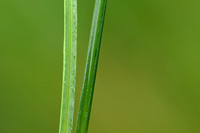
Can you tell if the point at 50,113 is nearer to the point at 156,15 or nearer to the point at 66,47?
the point at 156,15

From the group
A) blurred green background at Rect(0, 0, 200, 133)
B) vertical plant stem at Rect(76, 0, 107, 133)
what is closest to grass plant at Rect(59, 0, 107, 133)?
vertical plant stem at Rect(76, 0, 107, 133)

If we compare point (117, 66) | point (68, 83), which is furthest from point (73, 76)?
point (117, 66)

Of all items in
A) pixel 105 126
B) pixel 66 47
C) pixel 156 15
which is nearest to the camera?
pixel 66 47

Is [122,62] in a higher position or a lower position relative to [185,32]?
lower

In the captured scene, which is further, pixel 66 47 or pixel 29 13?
pixel 29 13

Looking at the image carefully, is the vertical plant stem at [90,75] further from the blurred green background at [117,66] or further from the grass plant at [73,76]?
the blurred green background at [117,66]

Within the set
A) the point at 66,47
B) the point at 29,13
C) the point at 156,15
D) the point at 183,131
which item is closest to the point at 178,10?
the point at 156,15

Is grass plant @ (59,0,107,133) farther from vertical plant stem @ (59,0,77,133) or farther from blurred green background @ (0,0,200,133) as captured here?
blurred green background @ (0,0,200,133)
